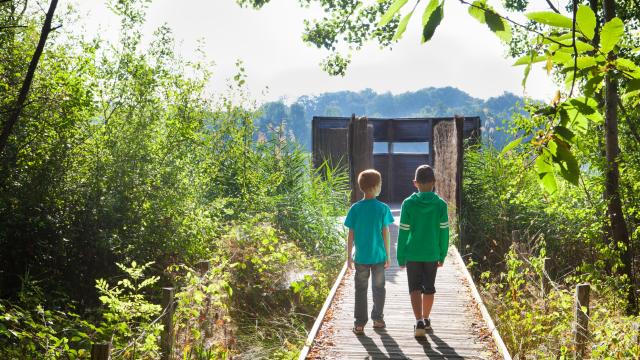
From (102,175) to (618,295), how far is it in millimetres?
6199

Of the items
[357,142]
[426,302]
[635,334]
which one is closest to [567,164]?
[635,334]

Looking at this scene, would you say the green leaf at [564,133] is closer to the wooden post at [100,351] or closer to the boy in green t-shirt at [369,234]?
the wooden post at [100,351]

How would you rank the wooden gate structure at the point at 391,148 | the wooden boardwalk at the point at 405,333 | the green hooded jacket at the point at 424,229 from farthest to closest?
the wooden gate structure at the point at 391,148 → the green hooded jacket at the point at 424,229 → the wooden boardwalk at the point at 405,333

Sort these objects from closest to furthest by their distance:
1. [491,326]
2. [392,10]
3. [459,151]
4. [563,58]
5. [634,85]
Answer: [392,10] → [563,58] → [634,85] → [491,326] → [459,151]

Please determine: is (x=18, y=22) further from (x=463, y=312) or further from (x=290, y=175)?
(x=463, y=312)

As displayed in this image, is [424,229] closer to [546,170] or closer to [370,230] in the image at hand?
[370,230]

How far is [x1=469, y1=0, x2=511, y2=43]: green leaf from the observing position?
50.3 inches

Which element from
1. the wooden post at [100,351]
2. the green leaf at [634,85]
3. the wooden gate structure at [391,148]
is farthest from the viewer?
the wooden gate structure at [391,148]

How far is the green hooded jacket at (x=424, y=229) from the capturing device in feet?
16.8

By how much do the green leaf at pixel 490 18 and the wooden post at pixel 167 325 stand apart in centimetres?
482

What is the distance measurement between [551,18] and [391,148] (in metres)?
16.9

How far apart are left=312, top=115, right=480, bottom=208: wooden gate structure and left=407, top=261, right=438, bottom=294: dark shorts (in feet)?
15.4

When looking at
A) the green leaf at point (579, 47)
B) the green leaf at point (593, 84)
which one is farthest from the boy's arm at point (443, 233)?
the green leaf at point (579, 47)

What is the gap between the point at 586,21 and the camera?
1296mm
